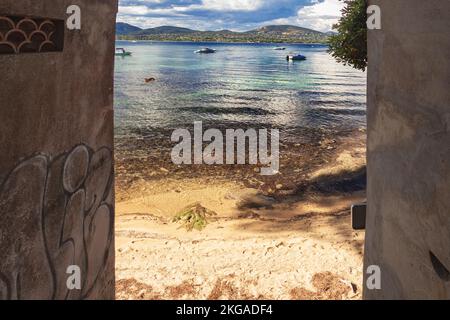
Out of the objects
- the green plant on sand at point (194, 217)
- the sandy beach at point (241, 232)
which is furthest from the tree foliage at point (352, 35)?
the green plant on sand at point (194, 217)

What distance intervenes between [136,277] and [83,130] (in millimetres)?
5310

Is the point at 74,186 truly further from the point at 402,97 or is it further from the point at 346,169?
the point at 346,169

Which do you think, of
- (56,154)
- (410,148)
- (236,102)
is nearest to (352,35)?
(410,148)

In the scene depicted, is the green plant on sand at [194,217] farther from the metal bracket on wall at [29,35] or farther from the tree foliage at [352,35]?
the metal bracket on wall at [29,35]

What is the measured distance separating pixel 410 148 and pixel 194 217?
366 inches

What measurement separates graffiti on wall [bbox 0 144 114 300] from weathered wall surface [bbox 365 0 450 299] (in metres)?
3.68

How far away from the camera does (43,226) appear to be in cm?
401

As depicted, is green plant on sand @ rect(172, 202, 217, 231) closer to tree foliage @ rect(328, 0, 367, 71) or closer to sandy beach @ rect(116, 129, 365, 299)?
sandy beach @ rect(116, 129, 365, 299)

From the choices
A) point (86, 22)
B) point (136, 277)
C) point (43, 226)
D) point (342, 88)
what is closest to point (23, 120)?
point (43, 226)

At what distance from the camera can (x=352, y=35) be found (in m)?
14.6

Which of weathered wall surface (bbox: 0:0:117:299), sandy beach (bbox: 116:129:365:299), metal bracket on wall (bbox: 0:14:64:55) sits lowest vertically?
sandy beach (bbox: 116:129:365:299)

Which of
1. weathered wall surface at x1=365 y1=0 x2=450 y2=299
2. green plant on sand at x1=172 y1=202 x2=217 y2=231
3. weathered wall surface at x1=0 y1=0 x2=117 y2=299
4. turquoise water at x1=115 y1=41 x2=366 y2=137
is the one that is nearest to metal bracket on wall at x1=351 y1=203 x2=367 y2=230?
weathered wall surface at x1=365 y1=0 x2=450 y2=299

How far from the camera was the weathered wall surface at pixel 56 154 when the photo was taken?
3436mm

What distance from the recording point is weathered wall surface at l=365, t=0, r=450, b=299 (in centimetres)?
369
